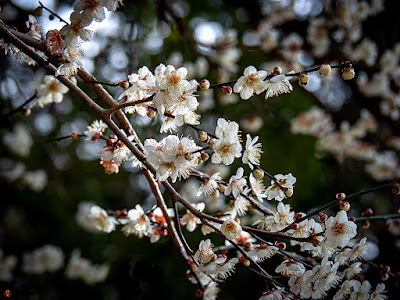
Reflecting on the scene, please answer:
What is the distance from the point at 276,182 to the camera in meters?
1.16

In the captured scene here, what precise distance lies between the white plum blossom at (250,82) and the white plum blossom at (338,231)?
1.63 feet

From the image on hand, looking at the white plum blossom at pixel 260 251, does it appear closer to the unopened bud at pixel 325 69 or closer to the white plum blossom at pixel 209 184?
the white plum blossom at pixel 209 184

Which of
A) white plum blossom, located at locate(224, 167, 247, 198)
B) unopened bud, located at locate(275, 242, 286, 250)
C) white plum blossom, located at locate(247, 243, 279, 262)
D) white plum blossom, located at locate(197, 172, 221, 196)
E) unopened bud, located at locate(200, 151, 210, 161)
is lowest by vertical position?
unopened bud, located at locate(275, 242, 286, 250)

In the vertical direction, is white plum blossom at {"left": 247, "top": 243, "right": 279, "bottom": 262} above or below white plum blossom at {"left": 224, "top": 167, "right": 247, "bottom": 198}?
below

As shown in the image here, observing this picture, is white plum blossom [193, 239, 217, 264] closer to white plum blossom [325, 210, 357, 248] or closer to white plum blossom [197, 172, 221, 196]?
white plum blossom [197, 172, 221, 196]

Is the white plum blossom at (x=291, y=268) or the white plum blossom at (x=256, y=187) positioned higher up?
the white plum blossom at (x=256, y=187)

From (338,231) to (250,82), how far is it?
0.57 m

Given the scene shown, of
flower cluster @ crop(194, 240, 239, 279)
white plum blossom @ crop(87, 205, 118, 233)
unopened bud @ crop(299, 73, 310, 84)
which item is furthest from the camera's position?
white plum blossom @ crop(87, 205, 118, 233)

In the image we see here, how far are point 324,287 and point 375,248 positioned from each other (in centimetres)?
224

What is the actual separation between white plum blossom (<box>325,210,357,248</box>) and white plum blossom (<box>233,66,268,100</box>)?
497 mm

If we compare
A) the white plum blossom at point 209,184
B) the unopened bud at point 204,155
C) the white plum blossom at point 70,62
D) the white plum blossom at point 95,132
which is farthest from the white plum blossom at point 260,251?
the white plum blossom at point 70,62

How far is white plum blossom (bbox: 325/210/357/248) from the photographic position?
1051 millimetres

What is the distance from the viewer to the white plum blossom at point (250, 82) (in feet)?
3.63

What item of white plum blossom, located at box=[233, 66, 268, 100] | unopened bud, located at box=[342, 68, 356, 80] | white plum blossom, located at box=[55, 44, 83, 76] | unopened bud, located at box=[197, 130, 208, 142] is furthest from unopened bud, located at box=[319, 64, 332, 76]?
white plum blossom, located at box=[55, 44, 83, 76]
